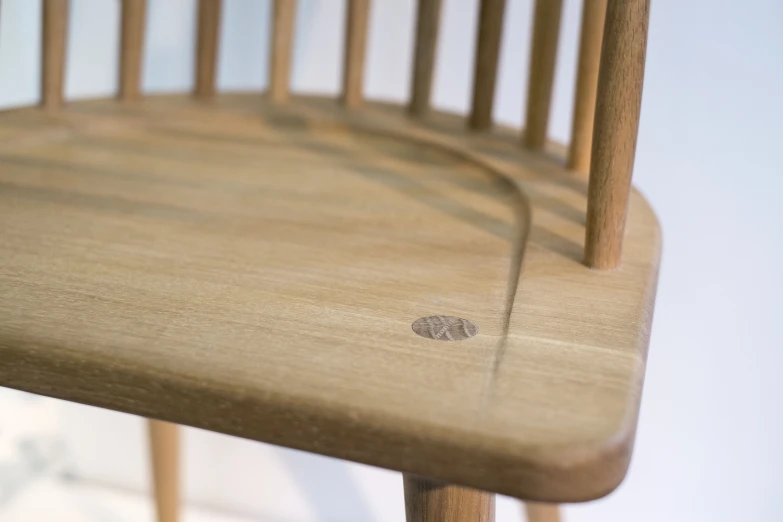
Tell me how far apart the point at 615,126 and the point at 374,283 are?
105 millimetres

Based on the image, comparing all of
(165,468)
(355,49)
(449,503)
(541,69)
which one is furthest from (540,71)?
(165,468)

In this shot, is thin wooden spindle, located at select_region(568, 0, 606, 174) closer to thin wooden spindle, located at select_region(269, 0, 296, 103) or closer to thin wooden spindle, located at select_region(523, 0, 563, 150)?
thin wooden spindle, located at select_region(523, 0, 563, 150)

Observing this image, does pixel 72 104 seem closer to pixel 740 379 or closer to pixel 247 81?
pixel 247 81

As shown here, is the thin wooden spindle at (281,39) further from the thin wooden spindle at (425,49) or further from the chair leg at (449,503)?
the chair leg at (449,503)

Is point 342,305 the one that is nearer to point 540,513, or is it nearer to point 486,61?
point 486,61

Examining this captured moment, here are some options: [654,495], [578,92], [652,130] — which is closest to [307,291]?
[578,92]

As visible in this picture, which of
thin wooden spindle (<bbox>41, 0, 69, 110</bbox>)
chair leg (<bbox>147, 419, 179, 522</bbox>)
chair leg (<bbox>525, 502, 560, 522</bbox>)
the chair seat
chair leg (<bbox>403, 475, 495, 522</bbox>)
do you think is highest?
thin wooden spindle (<bbox>41, 0, 69, 110</bbox>)

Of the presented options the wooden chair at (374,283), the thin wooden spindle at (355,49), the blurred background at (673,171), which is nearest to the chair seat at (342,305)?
the wooden chair at (374,283)

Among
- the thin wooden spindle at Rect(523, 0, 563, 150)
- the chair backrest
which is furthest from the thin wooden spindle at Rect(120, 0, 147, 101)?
the thin wooden spindle at Rect(523, 0, 563, 150)

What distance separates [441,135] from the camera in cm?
47

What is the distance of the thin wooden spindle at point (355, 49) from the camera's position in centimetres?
51

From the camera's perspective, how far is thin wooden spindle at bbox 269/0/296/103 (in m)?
0.52

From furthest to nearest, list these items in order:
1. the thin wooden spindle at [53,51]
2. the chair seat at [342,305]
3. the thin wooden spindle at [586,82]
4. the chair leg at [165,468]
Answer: the chair leg at [165,468]
the thin wooden spindle at [53,51]
the thin wooden spindle at [586,82]
the chair seat at [342,305]

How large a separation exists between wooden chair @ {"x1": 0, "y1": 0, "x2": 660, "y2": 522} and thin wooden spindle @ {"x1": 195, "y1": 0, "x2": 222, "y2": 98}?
0.07 m
